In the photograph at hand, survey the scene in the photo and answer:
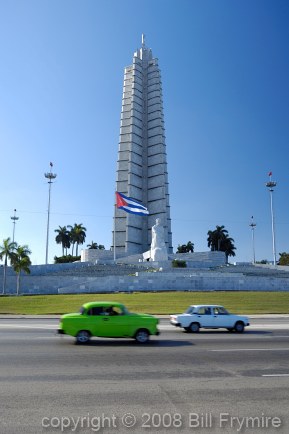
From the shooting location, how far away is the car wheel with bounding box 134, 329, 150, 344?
14.2m

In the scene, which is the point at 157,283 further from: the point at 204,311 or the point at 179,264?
the point at 204,311

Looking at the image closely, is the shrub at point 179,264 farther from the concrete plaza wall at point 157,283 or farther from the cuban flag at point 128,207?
the cuban flag at point 128,207

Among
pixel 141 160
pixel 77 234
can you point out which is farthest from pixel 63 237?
pixel 141 160

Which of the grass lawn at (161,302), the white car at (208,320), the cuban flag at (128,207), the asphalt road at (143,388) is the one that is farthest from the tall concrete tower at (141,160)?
the asphalt road at (143,388)

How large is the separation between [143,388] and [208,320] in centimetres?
1139

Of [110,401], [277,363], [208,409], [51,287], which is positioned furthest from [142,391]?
[51,287]

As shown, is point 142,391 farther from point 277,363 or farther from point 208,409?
→ point 277,363

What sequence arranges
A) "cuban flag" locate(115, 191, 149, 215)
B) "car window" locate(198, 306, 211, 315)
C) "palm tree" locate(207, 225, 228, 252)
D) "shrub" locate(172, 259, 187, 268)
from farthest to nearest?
"palm tree" locate(207, 225, 228, 252) < "cuban flag" locate(115, 191, 149, 215) < "shrub" locate(172, 259, 187, 268) < "car window" locate(198, 306, 211, 315)

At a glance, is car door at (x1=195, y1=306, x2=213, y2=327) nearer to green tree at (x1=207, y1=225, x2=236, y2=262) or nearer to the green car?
the green car

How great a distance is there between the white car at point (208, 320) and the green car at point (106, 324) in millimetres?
4461

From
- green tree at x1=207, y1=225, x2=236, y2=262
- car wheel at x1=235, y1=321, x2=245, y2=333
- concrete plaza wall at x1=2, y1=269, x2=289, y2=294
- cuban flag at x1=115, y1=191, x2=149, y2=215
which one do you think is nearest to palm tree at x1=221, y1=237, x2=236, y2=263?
green tree at x1=207, y1=225, x2=236, y2=262

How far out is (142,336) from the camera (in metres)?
14.2

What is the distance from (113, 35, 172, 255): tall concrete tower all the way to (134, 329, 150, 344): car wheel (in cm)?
7055

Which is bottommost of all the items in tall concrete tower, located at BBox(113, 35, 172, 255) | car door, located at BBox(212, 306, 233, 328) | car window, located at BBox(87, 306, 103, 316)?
car door, located at BBox(212, 306, 233, 328)
